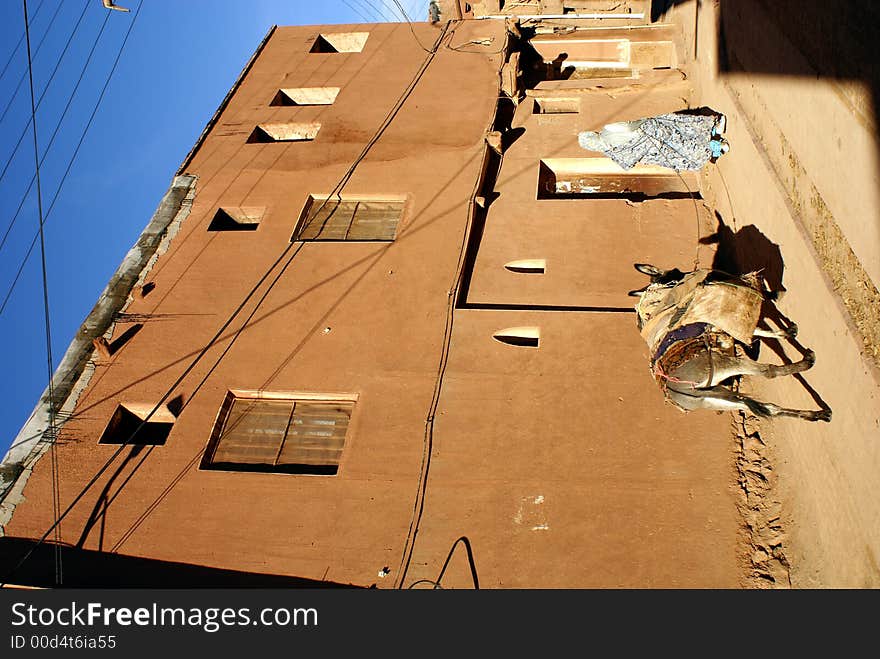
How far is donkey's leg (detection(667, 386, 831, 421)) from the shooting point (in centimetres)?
668

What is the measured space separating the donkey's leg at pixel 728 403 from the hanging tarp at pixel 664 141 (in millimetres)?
5515

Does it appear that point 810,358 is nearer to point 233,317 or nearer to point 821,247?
point 821,247

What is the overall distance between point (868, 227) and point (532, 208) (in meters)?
6.30

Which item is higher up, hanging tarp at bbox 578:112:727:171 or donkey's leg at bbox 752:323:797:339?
hanging tarp at bbox 578:112:727:171

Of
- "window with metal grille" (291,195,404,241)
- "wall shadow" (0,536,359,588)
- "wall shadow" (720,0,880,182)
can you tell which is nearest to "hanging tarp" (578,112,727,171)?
"wall shadow" (720,0,880,182)

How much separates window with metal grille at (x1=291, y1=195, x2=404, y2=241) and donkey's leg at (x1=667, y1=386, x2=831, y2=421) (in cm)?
637

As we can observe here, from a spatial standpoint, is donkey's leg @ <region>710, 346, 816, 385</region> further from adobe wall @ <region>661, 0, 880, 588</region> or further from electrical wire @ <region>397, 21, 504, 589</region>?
electrical wire @ <region>397, 21, 504, 589</region>

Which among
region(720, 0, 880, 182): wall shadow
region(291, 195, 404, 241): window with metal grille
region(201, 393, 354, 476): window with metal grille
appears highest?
region(720, 0, 880, 182): wall shadow

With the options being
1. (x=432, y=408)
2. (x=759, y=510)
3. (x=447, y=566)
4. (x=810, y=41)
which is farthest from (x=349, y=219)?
(x=759, y=510)

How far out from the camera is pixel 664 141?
37.3 feet

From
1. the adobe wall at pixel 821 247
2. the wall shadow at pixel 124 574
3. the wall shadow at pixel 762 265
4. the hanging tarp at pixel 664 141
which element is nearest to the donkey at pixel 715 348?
the wall shadow at pixel 762 265

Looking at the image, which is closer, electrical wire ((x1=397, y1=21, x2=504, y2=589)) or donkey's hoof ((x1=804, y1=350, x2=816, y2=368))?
donkey's hoof ((x1=804, y1=350, x2=816, y2=368))
